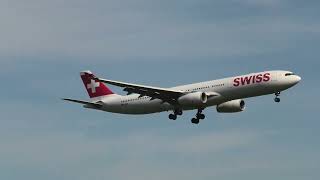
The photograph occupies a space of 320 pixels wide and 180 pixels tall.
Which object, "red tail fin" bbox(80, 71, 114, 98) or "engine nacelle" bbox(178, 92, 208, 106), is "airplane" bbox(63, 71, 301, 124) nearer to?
"engine nacelle" bbox(178, 92, 208, 106)

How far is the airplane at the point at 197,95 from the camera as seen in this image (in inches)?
4003

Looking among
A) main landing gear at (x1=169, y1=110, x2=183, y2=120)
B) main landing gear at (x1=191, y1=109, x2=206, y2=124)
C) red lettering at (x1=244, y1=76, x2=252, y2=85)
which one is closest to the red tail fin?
main landing gear at (x1=169, y1=110, x2=183, y2=120)

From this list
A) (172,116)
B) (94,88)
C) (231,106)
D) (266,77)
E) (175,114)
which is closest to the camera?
(266,77)

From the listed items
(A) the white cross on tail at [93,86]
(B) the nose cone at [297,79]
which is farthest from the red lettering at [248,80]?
(A) the white cross on tail at [93,86]

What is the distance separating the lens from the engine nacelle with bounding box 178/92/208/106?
104 meters

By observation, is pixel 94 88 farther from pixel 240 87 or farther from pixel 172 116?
pixel 240 87

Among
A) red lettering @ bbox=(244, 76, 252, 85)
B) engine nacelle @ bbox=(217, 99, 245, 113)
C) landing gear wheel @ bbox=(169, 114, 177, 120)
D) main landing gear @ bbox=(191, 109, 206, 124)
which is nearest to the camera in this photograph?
red lettering @ bbox=(244, 76, 252, 85)

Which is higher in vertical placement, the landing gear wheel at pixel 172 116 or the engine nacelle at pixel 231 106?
the engine nacelle at pixel 231 106

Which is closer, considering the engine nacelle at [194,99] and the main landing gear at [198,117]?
the engine nacelle at [194,99]

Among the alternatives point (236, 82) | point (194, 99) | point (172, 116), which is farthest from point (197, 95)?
point (172, 116)

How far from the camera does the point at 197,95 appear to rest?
10444 centimetres

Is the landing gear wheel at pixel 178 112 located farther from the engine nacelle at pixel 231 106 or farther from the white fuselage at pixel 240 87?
the engine nacelle at pixel 231 106

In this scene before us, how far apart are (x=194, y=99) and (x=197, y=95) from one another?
0.56 m

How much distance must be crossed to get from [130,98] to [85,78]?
1534cm
